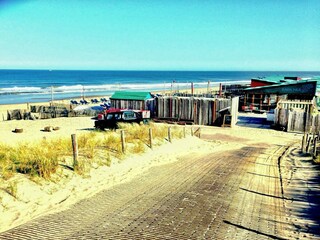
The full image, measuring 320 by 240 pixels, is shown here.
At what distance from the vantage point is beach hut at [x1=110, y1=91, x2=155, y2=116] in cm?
2994

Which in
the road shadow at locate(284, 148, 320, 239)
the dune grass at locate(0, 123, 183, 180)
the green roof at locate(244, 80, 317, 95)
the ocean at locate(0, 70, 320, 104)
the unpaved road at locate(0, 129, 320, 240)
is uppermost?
the green roof at locate(244, 80, 317, 95)

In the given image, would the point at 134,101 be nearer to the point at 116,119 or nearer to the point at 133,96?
the point at 133,96

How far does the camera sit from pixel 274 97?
40.4 meters

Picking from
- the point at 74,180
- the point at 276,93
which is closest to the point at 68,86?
the point at 276,93

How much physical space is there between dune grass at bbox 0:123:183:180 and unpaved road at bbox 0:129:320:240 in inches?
70.9

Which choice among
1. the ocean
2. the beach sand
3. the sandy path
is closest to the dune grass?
the beach sand

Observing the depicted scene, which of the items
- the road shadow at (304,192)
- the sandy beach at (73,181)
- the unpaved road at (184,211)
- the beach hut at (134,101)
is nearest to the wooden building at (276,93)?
the beach hut at (134,101)

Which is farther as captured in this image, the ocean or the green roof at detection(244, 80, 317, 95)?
the ocean

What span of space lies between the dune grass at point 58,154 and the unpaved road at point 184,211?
1800 millimetres

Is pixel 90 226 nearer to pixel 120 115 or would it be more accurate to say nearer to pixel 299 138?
pixel 120 115

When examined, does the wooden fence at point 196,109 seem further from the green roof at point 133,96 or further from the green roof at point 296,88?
the green roof at point 296,88

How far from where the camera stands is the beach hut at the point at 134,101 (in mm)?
29938

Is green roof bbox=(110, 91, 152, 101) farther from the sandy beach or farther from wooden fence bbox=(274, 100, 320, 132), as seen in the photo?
wooden fence bbox=(274, 100, 320, 132)

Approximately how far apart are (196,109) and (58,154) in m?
18.9
